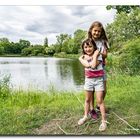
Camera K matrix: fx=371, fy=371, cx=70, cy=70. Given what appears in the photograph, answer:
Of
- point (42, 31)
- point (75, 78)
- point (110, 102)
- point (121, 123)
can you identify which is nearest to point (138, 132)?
point (121, 123)

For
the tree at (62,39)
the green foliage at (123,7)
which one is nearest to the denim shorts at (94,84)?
the tree at (62,39)

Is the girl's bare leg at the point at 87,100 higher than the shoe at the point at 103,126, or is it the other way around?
the girl's bare leg at the point at 87,100

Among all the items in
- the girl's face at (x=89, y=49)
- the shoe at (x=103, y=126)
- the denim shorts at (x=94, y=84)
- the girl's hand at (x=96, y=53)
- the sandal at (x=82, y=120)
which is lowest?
the shoe at (x=103, y=126)

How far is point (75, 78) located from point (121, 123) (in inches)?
32.5

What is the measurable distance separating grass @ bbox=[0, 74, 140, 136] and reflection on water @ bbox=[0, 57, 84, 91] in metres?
0.09

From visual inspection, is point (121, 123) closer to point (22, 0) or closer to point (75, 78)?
point (75, 78)

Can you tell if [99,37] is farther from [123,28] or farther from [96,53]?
[123,28]

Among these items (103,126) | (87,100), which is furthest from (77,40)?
(103,126)

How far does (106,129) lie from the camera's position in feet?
11.2

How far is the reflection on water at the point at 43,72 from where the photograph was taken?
394cm

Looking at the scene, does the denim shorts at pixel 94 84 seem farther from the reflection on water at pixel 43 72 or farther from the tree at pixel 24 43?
the tree at pixel 24 43

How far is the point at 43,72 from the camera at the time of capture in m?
4.06

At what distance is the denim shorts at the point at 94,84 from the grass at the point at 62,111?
1.02 ft

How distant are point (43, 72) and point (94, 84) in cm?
82
